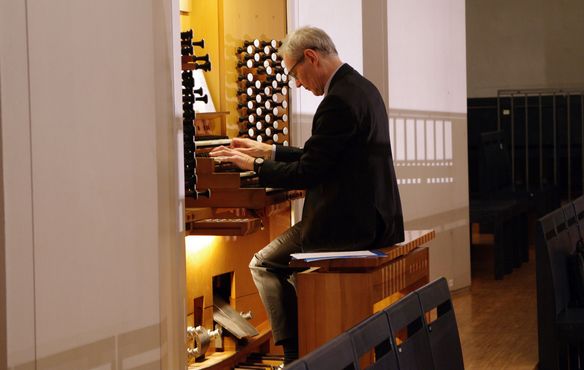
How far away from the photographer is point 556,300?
189 inches

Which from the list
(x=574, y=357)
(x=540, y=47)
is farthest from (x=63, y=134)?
(x=540, y=47)

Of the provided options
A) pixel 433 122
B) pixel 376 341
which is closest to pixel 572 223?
pixel 433 122

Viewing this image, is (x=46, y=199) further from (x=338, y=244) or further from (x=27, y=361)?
(x=338, y=244)

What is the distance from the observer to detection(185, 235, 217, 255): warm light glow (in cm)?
500

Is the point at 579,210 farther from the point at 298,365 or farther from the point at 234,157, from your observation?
the point at 298,365

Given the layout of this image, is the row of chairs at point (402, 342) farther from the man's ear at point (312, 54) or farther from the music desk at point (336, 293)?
the man's ear at point (312, 54)

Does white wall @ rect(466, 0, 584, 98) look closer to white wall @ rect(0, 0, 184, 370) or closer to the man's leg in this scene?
the man's leg

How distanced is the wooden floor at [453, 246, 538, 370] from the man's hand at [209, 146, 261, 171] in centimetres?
171

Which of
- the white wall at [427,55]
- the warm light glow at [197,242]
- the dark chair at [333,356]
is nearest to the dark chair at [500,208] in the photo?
the white wall at [427,55]

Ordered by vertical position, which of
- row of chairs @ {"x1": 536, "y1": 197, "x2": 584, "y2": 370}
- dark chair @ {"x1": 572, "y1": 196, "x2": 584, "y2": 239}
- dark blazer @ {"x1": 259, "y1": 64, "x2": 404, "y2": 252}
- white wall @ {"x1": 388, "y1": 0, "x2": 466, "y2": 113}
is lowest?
row of chairs @ {"x1": 536, "y1": 197, "x2": 584, "y2": 370}

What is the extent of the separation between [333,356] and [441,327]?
982mm

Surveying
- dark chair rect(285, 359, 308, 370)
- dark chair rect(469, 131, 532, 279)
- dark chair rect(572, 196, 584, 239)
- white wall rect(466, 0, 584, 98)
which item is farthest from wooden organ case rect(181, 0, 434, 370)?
white wall rect(466, 0, 584, 98)

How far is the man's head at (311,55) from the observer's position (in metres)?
4.65

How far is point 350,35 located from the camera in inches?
257
